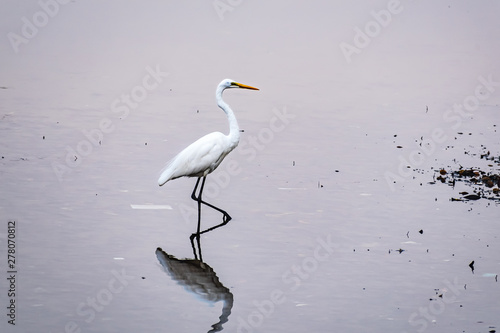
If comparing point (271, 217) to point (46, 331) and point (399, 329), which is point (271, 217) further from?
point (46, 331)

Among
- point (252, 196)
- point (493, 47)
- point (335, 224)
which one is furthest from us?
point (493, 47)

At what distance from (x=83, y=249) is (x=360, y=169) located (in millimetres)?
5166

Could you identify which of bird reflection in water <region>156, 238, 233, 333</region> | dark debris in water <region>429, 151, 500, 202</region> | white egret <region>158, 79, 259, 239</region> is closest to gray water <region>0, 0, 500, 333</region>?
bird reflection in water <region>156, 238, 233, 333</region>

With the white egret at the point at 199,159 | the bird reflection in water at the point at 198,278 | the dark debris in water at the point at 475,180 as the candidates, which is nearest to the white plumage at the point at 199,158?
the white egret at the point at 199,159

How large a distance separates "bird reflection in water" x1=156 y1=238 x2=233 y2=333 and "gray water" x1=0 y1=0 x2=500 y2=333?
3cm

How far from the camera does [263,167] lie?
1348cm

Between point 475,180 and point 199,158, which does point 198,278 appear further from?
point 475,180

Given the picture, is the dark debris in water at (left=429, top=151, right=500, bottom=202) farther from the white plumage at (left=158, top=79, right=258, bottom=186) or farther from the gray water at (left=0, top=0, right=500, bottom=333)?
the white plumage at (left=158, top=79, right=258, bottom=186)

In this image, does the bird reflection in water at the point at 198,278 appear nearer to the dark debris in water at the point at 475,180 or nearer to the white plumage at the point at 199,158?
the white plumage at the point at 199,158

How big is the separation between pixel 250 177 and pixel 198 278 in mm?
3908

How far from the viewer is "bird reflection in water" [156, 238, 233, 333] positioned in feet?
28.2

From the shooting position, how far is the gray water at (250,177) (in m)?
8.62

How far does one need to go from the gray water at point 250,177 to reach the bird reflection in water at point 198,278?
0.08 feet

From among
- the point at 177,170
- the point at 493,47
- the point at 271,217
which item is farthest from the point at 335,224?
the point at 493,47
